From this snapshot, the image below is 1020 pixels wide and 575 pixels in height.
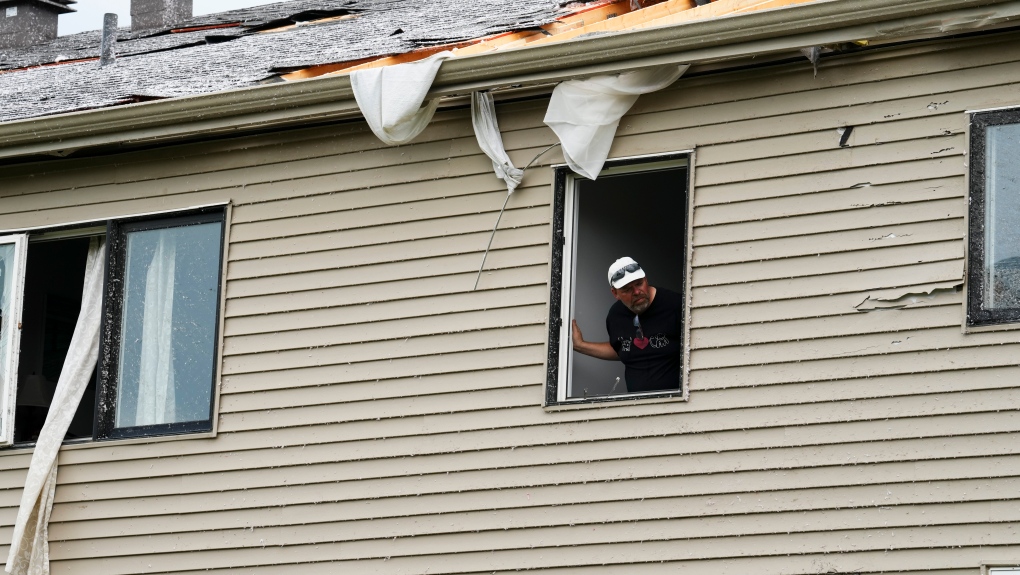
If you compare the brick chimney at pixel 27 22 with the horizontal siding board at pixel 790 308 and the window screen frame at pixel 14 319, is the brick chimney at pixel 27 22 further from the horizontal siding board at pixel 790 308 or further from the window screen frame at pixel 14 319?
the horizontal siding board at pixel 790 308

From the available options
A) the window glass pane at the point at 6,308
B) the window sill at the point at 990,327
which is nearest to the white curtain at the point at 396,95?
the window glass pane at the point at 6,308

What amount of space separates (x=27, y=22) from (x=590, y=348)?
9.75 metres

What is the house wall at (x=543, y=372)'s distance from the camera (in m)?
7.92

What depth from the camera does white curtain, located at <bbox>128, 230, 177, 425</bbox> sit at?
1002cm

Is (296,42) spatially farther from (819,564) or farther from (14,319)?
(819,564)

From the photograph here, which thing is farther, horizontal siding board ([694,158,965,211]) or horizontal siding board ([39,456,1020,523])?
horizontal siding board ([694,158,965,211])

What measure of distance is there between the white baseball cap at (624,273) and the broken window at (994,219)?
1858 millimetres

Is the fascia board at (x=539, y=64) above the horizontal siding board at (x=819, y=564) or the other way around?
above

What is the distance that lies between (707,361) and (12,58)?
30.5 ft

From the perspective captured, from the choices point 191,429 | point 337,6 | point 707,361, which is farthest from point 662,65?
point 337,6

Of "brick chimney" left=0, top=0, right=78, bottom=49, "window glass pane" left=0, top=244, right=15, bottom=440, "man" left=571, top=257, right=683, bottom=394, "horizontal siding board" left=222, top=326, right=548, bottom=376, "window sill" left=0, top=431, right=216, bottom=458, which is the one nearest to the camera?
"man" left=571, top=257, right=683, bottom=394

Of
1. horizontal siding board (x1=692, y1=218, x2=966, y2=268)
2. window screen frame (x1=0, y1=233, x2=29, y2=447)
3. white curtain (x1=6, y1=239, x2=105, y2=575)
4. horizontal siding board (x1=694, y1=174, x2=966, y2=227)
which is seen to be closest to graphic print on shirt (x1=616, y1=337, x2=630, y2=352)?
horizontal siding board (x1=692, y1=218, x2=966, y2=268)

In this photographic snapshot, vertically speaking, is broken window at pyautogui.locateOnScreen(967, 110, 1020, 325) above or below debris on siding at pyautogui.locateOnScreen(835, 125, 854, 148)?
below

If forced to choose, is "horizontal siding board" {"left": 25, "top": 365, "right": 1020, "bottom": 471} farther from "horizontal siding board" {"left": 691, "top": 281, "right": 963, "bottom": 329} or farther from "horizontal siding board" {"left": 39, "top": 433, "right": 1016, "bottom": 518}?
"horizontal siding board" {"left": 691, "top": 281, "right": 963, "bottom": 329}
